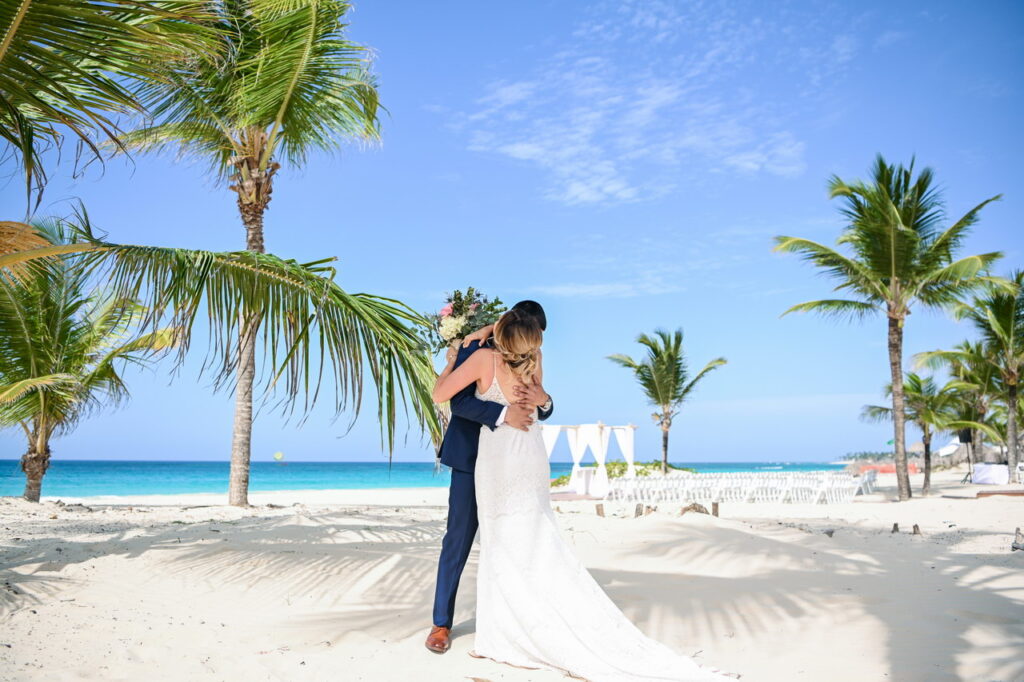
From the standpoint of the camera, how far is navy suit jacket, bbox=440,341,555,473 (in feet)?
12.4

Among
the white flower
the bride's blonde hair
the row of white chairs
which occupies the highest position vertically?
the white flower

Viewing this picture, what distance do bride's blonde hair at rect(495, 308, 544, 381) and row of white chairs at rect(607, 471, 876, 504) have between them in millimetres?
14109

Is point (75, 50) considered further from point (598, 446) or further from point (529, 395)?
point (598, 446)

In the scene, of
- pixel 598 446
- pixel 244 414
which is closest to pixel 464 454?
pixel 244 414

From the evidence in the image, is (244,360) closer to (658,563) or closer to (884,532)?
(658,563)

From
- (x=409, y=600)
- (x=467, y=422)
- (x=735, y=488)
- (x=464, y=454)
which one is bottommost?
(x=735, y=488)

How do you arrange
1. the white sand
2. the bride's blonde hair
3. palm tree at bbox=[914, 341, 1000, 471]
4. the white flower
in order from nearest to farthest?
the white sand
the bride's blonde hair
the white flower
palm tree at bbox=[914, 341, 1000, 471]

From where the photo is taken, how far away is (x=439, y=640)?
382 centimetres

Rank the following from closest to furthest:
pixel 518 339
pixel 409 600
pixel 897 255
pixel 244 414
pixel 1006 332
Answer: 1. pixel 518 339
2. pixel 409 600
3. pixel 244 414
4. pixel 897 255
5. pixel 1006 332

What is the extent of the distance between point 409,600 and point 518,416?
191 centimetres

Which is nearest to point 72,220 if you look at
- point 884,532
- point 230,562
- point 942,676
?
point 230,562


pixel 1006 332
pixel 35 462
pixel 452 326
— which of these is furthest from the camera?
pixel 1006 332

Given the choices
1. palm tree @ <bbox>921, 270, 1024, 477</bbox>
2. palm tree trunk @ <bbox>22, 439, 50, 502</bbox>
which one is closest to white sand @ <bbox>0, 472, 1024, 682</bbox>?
palm tree trunk @ <bbox>22, 439, 50, 502</bbox>

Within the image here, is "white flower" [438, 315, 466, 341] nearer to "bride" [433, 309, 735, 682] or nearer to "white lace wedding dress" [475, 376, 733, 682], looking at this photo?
"bride" [433, 309, 735, 682]
